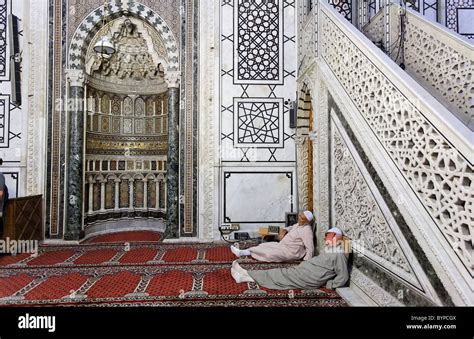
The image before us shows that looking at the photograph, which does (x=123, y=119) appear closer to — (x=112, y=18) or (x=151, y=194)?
(x=151, y=194)

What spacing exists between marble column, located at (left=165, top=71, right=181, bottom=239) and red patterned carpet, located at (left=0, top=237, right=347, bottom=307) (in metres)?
0.73

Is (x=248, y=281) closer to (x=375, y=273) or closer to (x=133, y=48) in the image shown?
(x=375, y=273)

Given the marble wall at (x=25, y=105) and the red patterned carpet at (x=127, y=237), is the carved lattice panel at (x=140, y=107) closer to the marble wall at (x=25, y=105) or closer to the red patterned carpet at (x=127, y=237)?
the marble wall at (x=25, y=105)

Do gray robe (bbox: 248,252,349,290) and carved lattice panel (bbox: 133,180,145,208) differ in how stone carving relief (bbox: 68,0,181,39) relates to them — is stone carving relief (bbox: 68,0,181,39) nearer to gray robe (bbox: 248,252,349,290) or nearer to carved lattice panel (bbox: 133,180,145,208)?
carved lattice panel (bbox: 133,180,145,208)

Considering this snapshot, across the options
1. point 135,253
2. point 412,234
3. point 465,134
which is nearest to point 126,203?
point 135,253

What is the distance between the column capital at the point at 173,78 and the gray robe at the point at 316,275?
3.98m

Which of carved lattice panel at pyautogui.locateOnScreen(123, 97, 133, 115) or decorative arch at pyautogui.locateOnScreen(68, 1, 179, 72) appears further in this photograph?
carved lattice panel at pyautogui.locateOnScreen(123, 97, 133, 115)

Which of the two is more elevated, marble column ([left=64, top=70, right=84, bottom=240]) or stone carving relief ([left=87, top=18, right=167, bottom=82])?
stone carving relief ([left=87, top=18, right=167, bottom=82])

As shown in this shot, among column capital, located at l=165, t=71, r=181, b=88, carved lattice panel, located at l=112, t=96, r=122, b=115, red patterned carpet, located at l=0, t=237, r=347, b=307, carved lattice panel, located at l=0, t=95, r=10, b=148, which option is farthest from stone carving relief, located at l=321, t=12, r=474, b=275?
carved lattice panel, located at l=0, t=95, r=10, b=148

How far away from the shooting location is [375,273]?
9.14 ft

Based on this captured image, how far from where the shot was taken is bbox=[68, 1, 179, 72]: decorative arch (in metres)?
5.54

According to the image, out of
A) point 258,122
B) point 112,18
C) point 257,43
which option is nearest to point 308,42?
point 257,43
